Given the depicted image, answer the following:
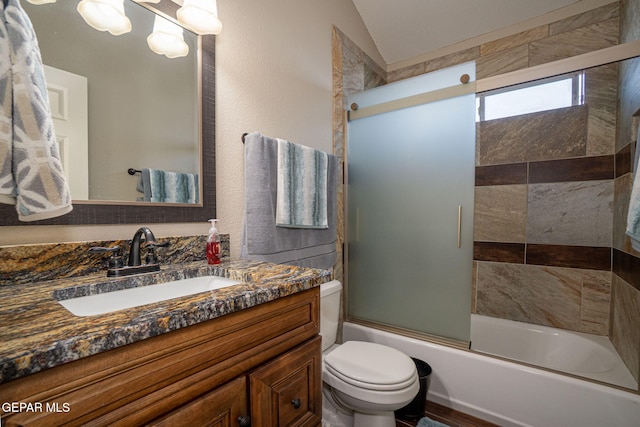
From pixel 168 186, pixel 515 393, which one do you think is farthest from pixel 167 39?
pixel 515 393

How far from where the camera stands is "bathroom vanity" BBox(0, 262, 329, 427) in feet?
1.34

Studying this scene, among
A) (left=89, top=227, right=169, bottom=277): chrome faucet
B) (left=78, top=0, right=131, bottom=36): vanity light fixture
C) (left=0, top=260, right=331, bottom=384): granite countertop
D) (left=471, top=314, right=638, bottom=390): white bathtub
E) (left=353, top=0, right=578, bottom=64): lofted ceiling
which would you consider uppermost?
(left=353, top=0, right=578, bottom=64): lofted ceiling

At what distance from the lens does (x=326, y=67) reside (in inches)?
74.4

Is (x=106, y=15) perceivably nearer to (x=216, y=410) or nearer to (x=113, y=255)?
(x=113, y=255)

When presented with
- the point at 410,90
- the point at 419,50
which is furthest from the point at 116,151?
the point at 419,50

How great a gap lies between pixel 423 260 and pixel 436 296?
8.9 inches

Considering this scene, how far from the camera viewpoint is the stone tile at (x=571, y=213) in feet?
5.97

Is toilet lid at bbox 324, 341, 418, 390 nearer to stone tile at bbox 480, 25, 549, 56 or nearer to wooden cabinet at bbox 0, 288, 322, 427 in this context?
wooden cabinet at bbox 0, 288, 322, 427

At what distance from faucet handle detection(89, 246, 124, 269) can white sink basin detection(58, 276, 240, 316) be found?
0.11 metres

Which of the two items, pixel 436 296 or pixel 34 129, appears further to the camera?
pixel 436 296

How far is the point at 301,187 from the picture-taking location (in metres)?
1.42

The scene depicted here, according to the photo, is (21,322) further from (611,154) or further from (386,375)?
(611,154)

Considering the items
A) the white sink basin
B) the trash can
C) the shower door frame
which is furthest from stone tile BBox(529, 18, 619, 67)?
the white sink basin

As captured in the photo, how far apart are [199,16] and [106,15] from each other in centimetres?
30
